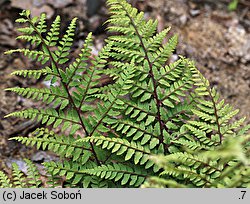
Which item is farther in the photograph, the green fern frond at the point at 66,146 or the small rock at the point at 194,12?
the small rock at the point at 194,12

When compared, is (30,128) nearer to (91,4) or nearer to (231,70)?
(91,4)

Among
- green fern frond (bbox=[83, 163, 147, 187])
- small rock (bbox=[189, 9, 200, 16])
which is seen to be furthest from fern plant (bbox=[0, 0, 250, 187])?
small rock (bbox=[189, 9, 200, 16])

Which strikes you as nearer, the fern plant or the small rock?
the fern plant

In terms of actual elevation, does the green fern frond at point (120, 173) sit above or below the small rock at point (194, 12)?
below

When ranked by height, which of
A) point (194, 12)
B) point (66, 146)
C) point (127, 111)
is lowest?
point (66, 146)

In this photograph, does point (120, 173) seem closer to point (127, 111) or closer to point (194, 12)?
point (127, 111)

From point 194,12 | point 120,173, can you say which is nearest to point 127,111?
point 120,173

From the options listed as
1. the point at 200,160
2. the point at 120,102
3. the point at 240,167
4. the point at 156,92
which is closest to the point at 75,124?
the point at 120,102

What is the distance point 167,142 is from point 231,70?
1.58m

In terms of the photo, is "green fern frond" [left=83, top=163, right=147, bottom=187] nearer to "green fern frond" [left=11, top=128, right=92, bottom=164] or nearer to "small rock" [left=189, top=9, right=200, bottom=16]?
"green fern frond" [left=11, top=128, right=92, bottom=164]

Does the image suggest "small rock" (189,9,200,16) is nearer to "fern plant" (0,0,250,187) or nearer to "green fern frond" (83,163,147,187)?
"fern plant" (0,0,250,187)

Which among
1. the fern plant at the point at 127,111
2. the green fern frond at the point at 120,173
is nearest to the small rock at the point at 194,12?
the fern plant at the point at 127,111

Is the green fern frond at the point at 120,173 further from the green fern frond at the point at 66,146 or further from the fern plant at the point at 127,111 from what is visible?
the green fern frond at the point at 66,146

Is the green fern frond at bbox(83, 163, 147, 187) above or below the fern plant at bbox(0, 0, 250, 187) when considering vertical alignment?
below
